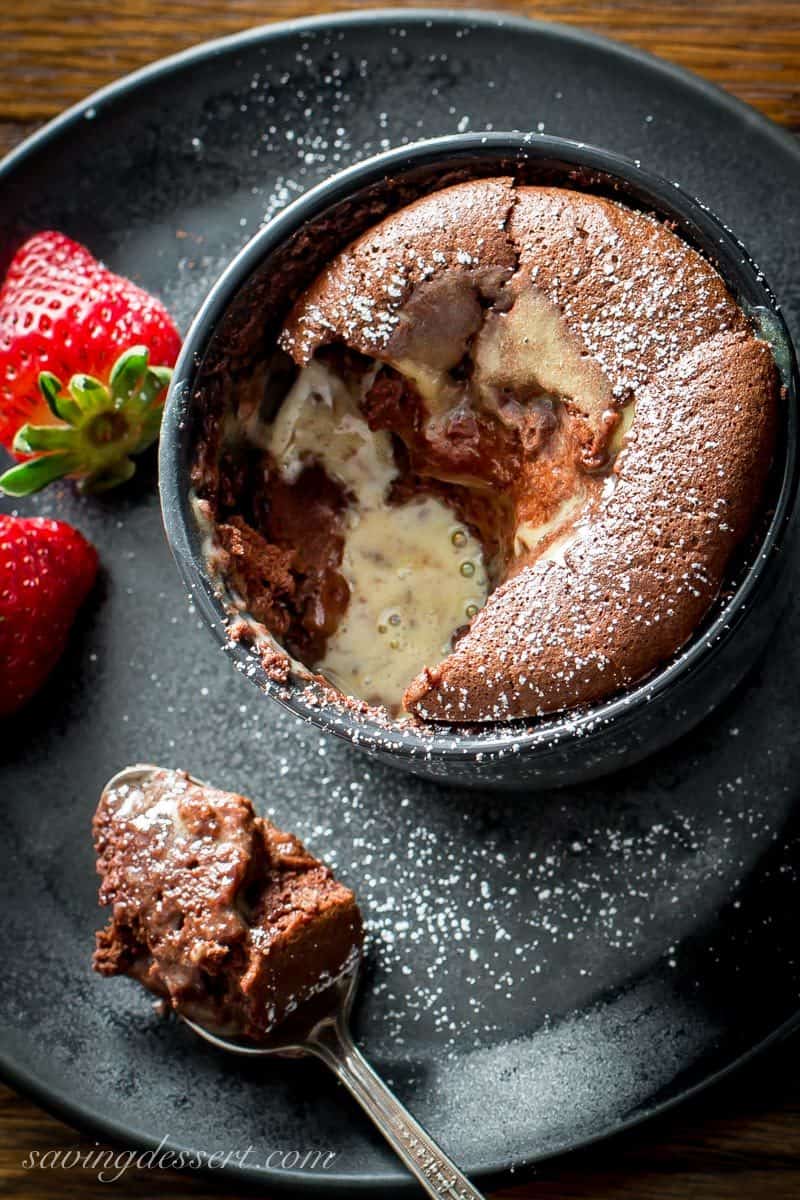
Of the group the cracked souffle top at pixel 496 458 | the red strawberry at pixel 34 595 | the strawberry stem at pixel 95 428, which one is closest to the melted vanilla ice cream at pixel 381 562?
the cracked souffle top at pixel 496 458

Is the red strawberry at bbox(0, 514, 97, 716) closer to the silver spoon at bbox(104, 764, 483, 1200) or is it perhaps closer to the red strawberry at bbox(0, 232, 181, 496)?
the red strawberry at bbox(0, 232, 181, 496)

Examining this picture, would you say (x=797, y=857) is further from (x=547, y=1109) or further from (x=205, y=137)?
(x=205, y=137)

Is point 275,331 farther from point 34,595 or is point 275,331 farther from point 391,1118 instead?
point 391,1118

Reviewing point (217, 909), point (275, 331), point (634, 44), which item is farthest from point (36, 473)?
point (634, 44)

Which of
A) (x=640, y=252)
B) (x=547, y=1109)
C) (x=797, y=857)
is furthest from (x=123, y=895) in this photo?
(x=640, y=252)

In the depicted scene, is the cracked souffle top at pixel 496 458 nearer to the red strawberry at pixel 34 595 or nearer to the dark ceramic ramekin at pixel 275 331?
the dark ceramic ramekin at pixel 275 331

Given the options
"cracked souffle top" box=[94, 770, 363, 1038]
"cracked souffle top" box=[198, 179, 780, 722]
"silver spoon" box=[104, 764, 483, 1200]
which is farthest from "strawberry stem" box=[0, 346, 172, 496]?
"silver spoon" box=[104, 764, 483, 1200]
